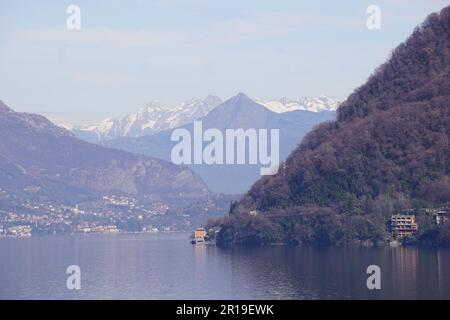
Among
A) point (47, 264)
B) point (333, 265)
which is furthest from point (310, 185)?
point (333, 265)

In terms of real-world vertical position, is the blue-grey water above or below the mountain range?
below

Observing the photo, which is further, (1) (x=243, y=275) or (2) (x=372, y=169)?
(2) (x=372, y=169)

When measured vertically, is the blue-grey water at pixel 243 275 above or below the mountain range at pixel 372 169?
below

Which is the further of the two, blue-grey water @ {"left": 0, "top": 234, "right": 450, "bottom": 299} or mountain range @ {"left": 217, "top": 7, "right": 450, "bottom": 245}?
mountain range @ {"left": 217, "top": 7, "right": 450, "bottom": 245}

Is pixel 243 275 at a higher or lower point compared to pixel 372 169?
lower

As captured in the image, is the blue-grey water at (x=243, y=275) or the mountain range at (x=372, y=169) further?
the mountain range at (x=372, y=169)
